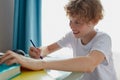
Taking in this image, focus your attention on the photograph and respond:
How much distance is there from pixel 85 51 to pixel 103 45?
19 centimetres

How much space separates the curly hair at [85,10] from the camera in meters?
1.21

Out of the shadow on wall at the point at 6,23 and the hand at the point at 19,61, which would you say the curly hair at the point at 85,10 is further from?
the shadow on wall at the point at 6,23

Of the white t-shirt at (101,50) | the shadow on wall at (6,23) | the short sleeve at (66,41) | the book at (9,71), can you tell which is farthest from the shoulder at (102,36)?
the shadow on wall at (6,23)

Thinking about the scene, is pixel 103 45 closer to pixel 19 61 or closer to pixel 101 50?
pixel 101 50

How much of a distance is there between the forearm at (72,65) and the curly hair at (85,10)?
27 centimetres

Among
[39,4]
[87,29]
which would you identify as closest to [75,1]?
[87,29]

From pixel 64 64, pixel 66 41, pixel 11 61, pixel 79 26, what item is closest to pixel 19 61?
pixel 11 61

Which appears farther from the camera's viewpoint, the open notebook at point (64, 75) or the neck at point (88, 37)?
the neck at point (88, 37)

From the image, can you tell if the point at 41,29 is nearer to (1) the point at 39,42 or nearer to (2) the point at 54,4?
(1) the point at 39,42

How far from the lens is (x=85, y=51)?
1.34 meters

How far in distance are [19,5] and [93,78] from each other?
1.18m

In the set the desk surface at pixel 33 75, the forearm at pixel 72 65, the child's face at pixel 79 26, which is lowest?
the desk surface at pixel 33 75

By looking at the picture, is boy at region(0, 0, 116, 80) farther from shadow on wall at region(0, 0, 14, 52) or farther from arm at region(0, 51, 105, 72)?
shadow on wall at region(0, 0, 14, 52)

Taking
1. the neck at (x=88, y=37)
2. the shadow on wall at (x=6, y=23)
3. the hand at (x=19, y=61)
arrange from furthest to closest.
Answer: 1. the shadow on wall at (x=6, y=23)
2. the neck at (x=88, y=37)
3. the hand at (x=19, y=61)
